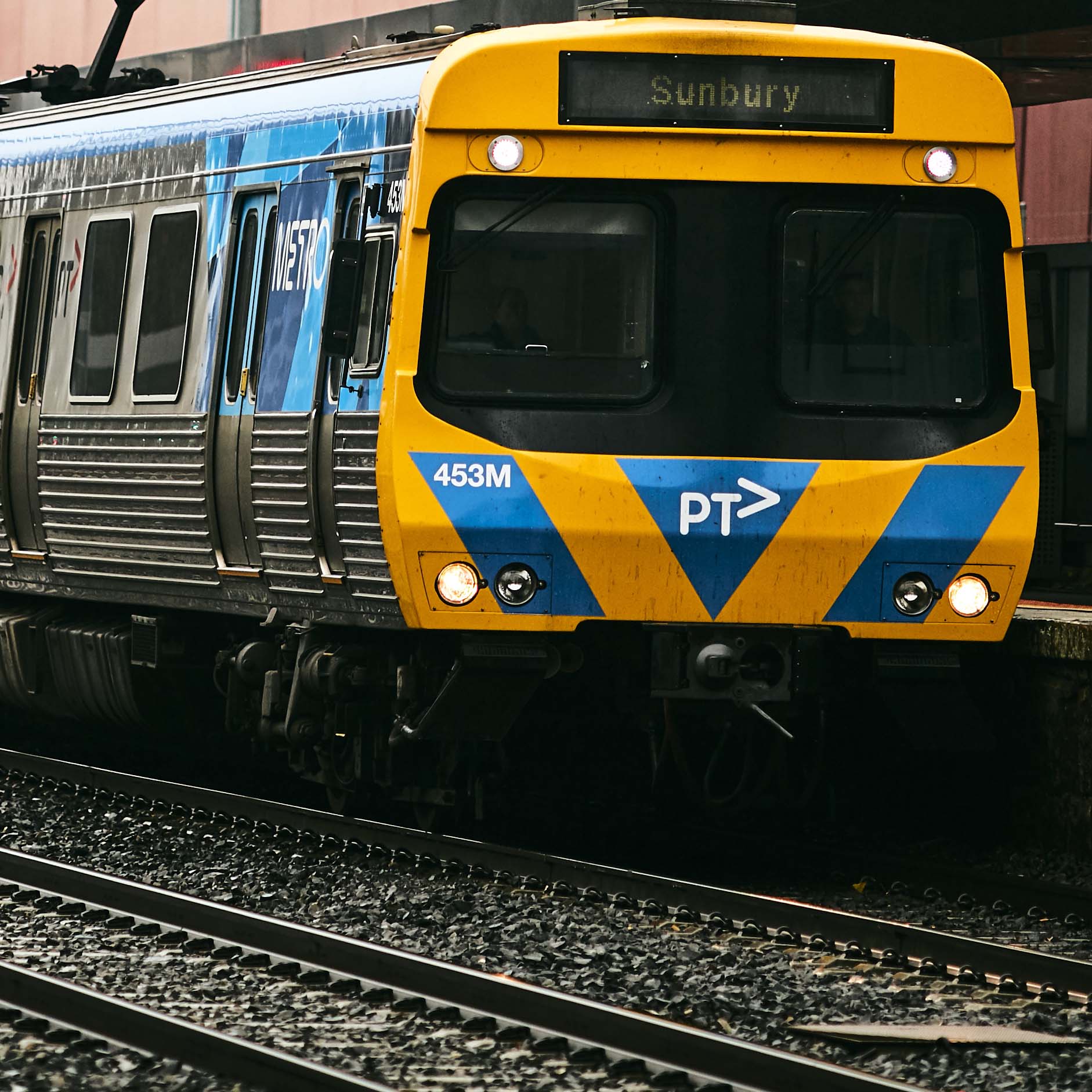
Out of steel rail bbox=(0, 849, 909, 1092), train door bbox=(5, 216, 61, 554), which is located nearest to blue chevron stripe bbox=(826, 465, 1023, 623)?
steel rail bbox=(0, 849, 909, 1092)

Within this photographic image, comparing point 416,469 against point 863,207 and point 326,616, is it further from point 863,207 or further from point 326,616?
point 863,207

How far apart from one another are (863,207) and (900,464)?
100 centimetres

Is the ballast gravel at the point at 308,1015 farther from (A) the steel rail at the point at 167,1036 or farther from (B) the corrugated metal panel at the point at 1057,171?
(B) the corrugated metal panel at the point at 1057,171

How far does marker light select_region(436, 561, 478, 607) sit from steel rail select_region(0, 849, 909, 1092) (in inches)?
58.5

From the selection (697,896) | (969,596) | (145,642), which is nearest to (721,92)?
(969,596)

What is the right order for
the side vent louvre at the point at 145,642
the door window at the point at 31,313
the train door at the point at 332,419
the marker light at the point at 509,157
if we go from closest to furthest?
the marker light at the point at 509,157 < the train door at the point at 332,419 < the side vent louvre at the point at 145,642 < the door window at the point at 31,313

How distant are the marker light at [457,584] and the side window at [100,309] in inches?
123

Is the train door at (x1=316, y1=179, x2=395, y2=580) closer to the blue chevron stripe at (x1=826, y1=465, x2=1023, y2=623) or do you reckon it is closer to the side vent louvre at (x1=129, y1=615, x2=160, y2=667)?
the blue chevron stripe at (x1=826, y1=465, x2=1023, y2=623)

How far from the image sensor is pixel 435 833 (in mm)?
10695

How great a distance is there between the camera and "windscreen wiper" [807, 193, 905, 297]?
387 inches

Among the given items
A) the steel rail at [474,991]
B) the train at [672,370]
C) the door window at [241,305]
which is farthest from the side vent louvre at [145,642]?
the steel rail at [474,991]

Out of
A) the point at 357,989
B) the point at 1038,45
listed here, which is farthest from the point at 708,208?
the point at 1038,45

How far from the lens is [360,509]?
998 cm

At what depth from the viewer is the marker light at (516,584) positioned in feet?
31.7
